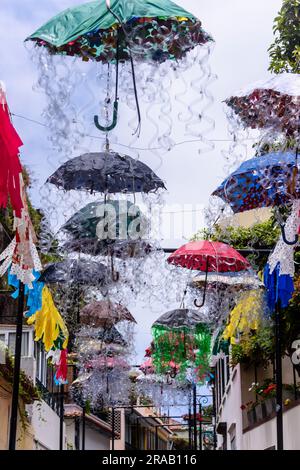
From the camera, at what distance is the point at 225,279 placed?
13203 mm

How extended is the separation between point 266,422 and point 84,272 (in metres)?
7.48

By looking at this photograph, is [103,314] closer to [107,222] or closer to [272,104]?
[107,222]

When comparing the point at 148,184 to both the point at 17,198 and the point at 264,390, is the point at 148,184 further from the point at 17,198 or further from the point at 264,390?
the point at 264,390

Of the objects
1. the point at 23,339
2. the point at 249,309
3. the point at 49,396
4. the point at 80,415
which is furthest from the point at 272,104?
the point at 80,415

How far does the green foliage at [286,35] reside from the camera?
15.3 metres

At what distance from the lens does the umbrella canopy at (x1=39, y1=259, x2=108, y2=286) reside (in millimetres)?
11438

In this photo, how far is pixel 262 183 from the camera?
8641 millimetres

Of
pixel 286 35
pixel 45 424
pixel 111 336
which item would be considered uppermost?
pixel 286 35

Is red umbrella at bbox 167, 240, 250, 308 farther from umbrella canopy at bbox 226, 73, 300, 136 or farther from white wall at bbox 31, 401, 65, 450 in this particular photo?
white wall at bbox 31, 401, 65, 450

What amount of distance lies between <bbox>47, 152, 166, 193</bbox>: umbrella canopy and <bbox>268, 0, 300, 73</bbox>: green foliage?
6.02 metres

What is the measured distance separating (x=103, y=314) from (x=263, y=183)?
6905 millimetres

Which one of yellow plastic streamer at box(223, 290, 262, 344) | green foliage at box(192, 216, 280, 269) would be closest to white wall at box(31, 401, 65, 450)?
green foliage at box(192, 216, 280, 269)

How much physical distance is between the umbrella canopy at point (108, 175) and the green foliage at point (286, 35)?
6020mm
